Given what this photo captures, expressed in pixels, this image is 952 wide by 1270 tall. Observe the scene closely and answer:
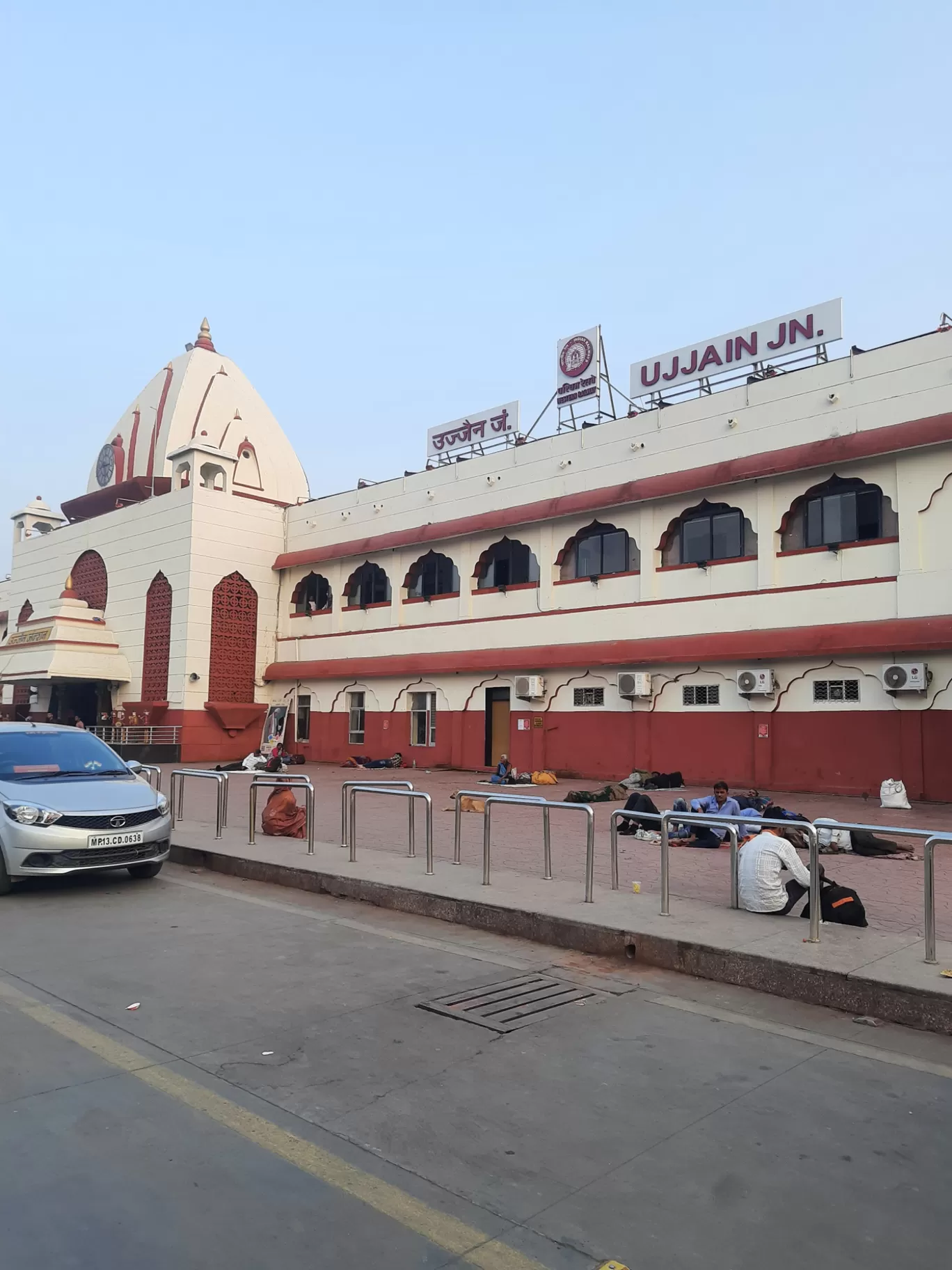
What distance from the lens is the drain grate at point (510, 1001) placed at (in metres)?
5.54

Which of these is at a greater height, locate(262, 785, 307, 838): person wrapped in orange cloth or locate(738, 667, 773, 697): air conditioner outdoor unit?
locate(738, 667, 773, 697): air conditioner outdoor unit

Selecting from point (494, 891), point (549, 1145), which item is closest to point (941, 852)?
point (494, 891)

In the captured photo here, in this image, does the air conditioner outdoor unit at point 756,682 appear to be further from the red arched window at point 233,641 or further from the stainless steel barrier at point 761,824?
the red arched window at point 233,641

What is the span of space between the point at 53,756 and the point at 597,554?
16.1 meters

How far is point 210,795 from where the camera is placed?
2014cm

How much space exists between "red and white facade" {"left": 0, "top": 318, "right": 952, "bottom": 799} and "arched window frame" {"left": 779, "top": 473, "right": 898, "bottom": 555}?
5cm

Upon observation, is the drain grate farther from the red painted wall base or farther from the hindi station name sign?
the hindi station name sign

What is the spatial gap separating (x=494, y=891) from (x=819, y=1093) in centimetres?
453

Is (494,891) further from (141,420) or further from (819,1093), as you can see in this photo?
(141,420)

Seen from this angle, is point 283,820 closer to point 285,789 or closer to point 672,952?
point 285,789

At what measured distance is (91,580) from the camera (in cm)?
3603

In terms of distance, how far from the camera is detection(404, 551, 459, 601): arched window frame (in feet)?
91.4

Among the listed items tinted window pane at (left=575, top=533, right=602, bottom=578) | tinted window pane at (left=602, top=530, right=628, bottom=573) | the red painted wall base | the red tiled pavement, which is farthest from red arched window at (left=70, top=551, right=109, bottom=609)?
Result: tinted window pane at (left=602, top=530, right=628, bottom=573)

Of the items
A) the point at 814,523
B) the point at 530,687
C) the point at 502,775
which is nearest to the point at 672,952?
the point at 502,775
